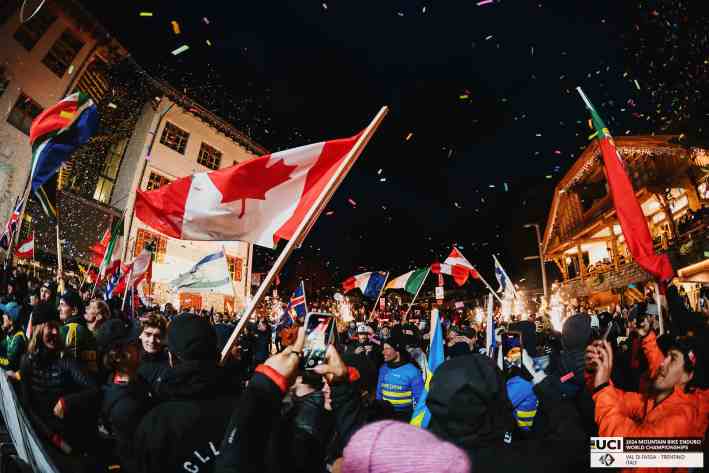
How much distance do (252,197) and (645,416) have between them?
4.36m

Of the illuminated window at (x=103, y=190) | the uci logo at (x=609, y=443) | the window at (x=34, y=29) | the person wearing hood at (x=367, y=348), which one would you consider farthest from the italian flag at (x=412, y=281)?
the illuminated window at (x=103, y=190)

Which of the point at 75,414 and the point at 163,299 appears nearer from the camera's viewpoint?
the point at 75,414

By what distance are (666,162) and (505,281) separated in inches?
446

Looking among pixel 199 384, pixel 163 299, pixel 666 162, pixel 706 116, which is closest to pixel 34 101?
pixel 163 299

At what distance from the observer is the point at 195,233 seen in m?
4.84

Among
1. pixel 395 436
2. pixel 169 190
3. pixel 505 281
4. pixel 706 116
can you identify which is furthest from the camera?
pixel 505 281

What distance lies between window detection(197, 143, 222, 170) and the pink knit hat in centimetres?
3800

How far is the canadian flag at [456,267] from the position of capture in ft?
46.3

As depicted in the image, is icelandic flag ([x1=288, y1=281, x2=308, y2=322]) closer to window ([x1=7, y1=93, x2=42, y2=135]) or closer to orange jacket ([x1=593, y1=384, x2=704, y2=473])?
orange jacket ([x1=593, y1=384, x2=704, y2=473])

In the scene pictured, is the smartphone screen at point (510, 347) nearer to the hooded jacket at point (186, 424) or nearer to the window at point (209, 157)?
the hooded jacket at point (186, 424)

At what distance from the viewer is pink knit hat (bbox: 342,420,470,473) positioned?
1.13 m

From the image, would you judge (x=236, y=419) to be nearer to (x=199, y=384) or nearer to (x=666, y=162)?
(x=199, y=384)

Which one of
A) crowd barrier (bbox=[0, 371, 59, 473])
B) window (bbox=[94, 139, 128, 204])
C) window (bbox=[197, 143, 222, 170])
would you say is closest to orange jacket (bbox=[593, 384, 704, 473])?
crowd barrier (bbox=[0, 371, 59, 473])

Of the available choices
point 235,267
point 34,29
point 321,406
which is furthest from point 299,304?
point 235,267
